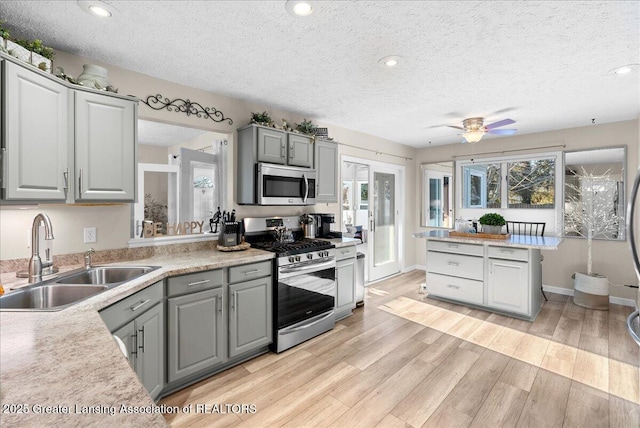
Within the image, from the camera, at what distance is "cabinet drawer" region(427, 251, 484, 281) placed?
3914mm

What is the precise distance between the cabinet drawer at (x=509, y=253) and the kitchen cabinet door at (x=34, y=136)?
4.27 metres

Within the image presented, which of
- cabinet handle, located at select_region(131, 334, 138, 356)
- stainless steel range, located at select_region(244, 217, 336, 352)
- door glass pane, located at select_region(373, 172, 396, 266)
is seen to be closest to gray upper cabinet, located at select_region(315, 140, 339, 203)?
stainless steel range, located at select_region(244, 217, 336, 352)

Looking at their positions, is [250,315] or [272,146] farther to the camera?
[272,146]

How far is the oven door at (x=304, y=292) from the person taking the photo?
2850 millimetres

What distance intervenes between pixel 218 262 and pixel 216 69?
1636 mm

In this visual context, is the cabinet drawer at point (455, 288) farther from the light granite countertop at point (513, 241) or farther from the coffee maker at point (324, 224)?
the coffee maker at point (324, 224)

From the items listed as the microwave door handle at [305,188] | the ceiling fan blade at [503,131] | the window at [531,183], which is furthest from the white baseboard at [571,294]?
the microwave door handle at [305,188]

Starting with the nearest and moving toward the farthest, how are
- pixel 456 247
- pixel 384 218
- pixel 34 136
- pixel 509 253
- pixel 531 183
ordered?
pixel 34 136
pixel 509 253
pixel 456 247
pixel 531 183
pixel 384 218

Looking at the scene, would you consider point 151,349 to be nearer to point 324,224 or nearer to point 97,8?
point 97,8

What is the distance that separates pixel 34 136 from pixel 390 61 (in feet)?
7.98

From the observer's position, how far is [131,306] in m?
1.79

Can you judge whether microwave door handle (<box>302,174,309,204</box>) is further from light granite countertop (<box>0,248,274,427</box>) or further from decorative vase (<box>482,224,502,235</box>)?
decorative vase (<box>482,224,502,235</box>)

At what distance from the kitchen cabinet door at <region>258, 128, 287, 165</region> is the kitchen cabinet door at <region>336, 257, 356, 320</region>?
4.57 feet

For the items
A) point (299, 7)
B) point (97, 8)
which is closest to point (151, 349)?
point (97, 8)
